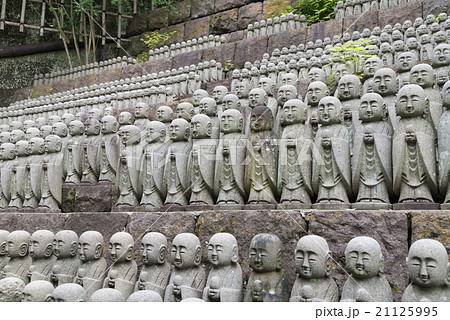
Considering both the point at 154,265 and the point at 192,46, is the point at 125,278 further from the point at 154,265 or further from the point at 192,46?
the point at 192,46

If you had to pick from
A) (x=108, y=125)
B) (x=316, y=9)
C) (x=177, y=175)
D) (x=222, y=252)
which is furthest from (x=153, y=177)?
(x=316, y=9)

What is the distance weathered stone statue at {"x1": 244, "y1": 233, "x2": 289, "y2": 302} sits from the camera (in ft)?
13.3

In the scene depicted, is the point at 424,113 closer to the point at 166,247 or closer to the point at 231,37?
the point at 166,247

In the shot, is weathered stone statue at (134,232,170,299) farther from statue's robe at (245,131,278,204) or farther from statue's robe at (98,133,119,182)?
statue's robe at (98,133,119,182)

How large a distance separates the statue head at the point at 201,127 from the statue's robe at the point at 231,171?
0.34 meters

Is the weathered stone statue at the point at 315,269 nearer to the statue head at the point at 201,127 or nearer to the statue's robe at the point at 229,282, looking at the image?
the statue's robe at the point at 229,282

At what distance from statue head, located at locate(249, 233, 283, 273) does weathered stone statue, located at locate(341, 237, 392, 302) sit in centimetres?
68

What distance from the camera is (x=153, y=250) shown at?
4742 millimetres

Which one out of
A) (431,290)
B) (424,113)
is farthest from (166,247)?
(424,113)

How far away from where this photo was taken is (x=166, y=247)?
4.86 meters

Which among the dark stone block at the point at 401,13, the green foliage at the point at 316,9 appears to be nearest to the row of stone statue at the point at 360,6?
the dark stone block at the point at 401,13

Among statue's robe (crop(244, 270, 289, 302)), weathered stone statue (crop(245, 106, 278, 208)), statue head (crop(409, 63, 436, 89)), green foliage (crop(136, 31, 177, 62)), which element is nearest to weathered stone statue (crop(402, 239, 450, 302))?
statue's robe (crop(244, 270, 289, 302))

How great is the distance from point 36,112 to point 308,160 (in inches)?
438

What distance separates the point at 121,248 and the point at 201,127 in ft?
5.90
